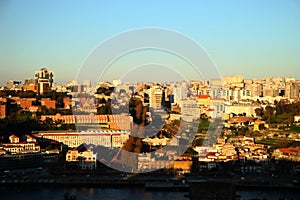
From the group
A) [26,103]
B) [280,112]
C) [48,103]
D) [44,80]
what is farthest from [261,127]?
[44,80]

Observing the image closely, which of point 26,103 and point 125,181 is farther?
point 26,103

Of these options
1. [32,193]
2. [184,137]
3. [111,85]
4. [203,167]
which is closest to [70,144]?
[184,137]

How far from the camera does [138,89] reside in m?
15.0

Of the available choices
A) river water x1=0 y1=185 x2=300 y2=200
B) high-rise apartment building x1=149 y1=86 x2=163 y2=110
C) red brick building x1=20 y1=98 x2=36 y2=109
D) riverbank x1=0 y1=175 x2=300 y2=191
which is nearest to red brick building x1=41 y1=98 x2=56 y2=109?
red brick building x1=20 y1=98 x2=36 y2=109

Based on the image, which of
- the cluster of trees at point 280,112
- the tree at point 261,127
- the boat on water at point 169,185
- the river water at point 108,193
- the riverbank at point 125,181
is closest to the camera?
the river water at point 108,193

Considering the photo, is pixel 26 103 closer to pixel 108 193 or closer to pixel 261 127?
pixel 261 127

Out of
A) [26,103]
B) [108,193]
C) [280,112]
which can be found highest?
[26,103]

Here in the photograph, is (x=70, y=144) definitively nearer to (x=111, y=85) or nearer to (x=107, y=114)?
(x=107, y=114)

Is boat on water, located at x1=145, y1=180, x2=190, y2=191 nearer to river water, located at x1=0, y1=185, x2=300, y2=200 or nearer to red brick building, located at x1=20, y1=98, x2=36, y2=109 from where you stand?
river water, located at x1=0, y1=185, x2=300, y2=200

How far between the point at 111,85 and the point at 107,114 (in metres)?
4.03

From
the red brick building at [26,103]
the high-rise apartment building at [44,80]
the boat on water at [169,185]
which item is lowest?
the boat on water at [169,185]

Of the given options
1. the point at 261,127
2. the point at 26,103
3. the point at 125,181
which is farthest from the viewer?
the point at 26,103

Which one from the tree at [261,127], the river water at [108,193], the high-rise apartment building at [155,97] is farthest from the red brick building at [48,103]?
the river water at [108,193]

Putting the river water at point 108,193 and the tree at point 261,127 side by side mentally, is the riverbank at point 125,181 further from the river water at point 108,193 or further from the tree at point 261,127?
the tree at point 261,127
